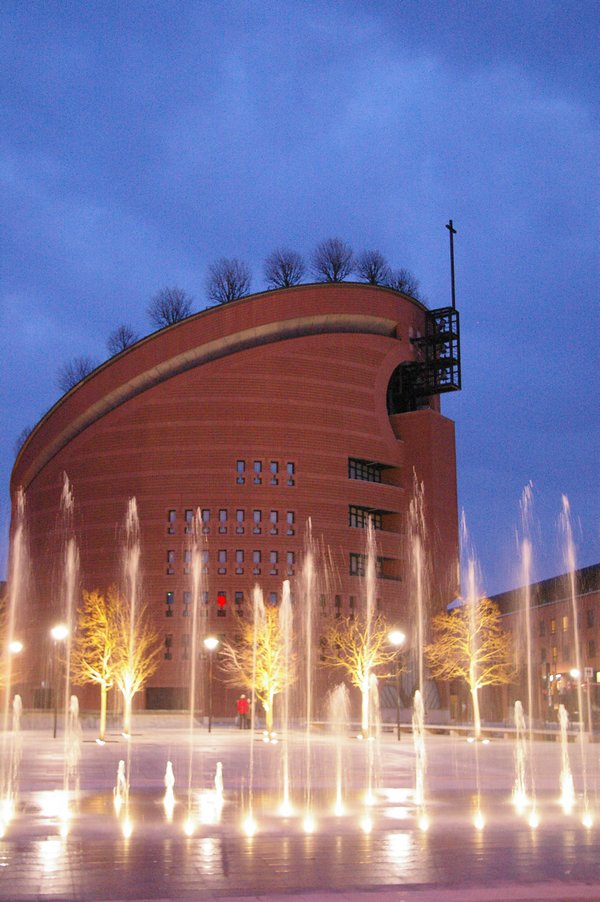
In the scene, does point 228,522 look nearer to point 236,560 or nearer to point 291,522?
point 236,560

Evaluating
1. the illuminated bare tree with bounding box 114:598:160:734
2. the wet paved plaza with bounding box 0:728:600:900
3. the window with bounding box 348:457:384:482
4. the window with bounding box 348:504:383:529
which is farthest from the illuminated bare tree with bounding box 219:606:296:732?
the wet paved plaza with bounding box 0:728:600:900

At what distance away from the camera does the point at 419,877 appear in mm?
9375

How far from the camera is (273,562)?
217 ft

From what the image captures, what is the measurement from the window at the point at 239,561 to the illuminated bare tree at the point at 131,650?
620 centimetres

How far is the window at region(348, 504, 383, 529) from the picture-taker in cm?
7200

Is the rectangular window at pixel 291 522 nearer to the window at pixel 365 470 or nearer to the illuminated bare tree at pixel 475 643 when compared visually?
the window at pixel 365 470

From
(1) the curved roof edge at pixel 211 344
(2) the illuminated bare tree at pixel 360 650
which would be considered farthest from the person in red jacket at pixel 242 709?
(1) the curved roof edge at pixel 211 344

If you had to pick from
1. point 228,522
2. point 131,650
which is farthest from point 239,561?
point 131,650

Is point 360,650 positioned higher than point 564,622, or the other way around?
point 564,622

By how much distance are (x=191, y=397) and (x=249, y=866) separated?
193 ft

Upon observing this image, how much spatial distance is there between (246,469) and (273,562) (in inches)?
245

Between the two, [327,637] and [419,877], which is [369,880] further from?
[327,637]

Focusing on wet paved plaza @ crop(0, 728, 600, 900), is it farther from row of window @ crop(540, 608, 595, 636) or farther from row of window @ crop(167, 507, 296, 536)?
row of window @ crop(540, 608, 595, 636)

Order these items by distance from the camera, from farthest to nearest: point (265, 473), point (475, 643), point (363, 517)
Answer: point (363, 517) < point (265, 473) < point (475, 643)
